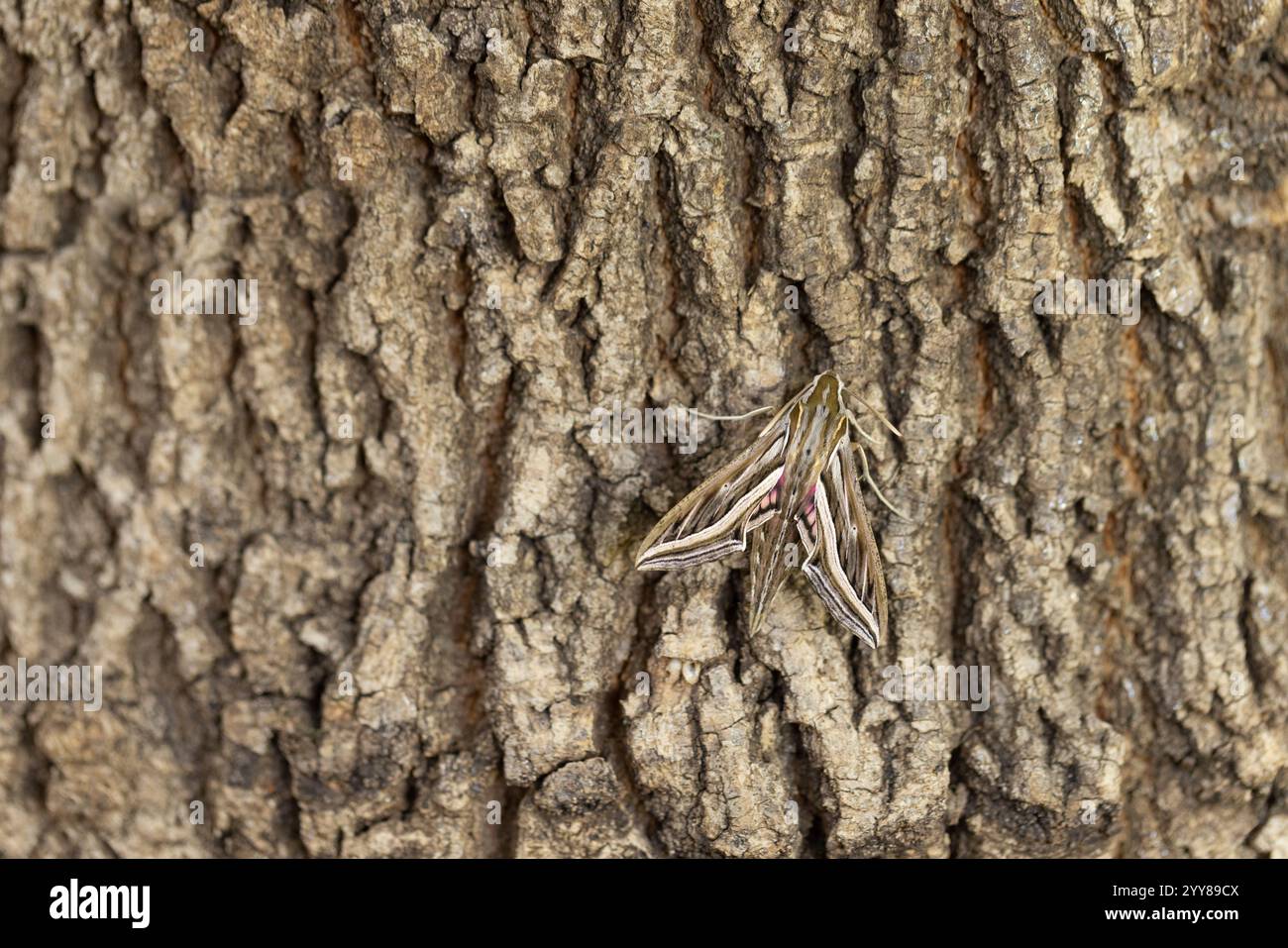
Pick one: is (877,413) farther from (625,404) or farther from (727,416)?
(625,404)

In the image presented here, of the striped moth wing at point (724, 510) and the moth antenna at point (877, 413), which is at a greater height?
the moth antenna at point (877, 413)

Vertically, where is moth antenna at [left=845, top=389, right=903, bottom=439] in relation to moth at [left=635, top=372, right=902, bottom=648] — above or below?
above

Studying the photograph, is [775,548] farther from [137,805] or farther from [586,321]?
[137,805]

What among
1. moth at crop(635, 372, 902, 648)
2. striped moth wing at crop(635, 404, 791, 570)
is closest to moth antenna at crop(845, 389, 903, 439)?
moth at crop(635, 372, 902, 648)

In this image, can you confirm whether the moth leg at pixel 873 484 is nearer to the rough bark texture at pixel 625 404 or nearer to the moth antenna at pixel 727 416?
the rough bark texture at pixel 625 404

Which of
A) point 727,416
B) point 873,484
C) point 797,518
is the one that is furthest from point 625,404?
point 873,484

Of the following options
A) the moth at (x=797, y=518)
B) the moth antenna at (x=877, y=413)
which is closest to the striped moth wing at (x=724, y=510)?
the moth at (x=797, y=518)

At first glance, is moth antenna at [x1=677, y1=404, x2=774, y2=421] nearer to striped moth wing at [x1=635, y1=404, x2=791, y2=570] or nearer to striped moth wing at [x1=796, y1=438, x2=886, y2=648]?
striped moth wing at [x1=635, y1=404, x2=791, y2=570]

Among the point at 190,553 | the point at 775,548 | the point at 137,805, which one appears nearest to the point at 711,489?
the point at 775,548
